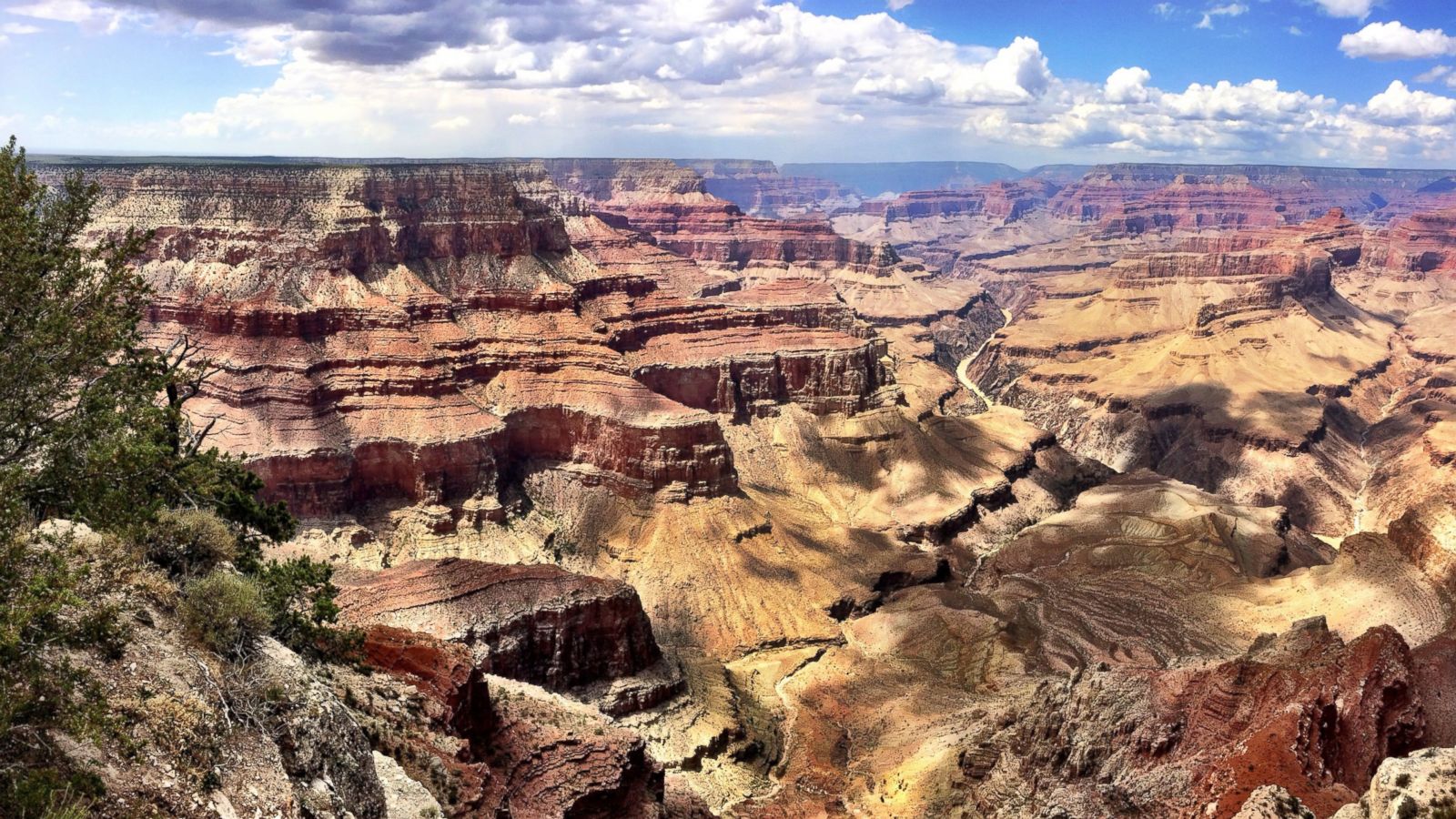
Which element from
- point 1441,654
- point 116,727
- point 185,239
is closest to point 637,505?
point 185,239

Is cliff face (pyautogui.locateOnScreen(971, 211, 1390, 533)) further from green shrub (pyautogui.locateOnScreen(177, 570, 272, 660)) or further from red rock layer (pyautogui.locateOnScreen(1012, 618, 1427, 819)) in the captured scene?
green shrub (pyautogui.locateOnScreen(177, 570, 272, 660))

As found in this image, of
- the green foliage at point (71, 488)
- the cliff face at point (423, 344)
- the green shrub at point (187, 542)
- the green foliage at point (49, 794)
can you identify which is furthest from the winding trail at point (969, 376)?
the green foliage at point (49, 794)

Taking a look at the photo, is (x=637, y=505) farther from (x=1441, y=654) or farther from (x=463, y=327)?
(x=1441, y=654)

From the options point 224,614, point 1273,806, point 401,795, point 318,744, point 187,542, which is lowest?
point 1273,806

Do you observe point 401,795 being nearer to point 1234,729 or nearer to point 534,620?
point 534,620

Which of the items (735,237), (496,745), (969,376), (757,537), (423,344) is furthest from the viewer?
(735,237)

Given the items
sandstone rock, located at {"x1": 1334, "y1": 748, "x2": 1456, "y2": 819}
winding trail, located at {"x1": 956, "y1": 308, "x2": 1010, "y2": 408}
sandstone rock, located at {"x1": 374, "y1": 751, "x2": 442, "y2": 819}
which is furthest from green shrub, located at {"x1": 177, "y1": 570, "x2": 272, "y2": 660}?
winding trail, located at {"x1": 956, "y1": 308, "x2": 1010, "y2": 408}

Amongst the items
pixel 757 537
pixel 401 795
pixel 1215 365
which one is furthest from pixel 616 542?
pixel 1215 365
